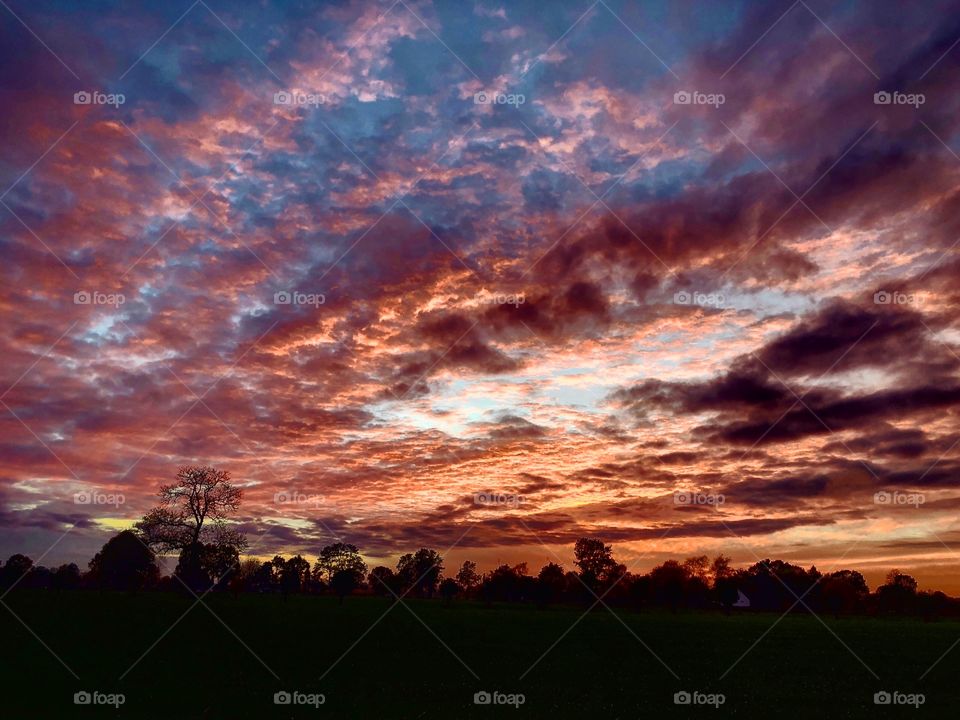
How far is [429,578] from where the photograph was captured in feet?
547

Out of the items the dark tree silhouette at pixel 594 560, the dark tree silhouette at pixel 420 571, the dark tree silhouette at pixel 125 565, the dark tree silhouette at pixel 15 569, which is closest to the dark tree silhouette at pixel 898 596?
the dark tree silhouette at pixel 594 560

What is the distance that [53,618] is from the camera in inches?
1998

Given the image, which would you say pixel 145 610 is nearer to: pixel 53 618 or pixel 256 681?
pixel 53 618

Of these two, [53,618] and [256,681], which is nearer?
[256,681]

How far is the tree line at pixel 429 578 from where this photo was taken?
8394cm

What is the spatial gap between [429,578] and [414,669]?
137 meters

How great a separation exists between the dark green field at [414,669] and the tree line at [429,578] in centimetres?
2479

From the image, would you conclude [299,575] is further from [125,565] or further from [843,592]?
[843,592]

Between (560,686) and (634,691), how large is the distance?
10.4ft

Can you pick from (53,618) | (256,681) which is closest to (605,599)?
(53,618)

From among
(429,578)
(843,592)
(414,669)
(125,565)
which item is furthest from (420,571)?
(414,669)

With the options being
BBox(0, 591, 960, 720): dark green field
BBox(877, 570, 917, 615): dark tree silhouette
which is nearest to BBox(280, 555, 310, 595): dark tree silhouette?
BBox(0, 591, 960, 720): dark green field

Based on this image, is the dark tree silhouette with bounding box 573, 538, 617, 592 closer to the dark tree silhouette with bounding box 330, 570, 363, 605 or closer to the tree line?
the tree line

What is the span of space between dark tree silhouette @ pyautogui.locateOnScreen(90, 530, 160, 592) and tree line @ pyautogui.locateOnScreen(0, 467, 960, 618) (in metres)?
0.20
